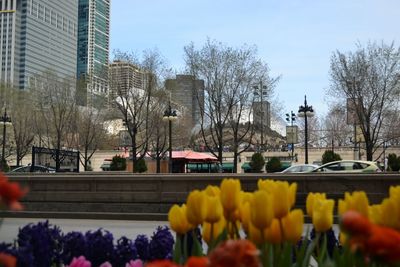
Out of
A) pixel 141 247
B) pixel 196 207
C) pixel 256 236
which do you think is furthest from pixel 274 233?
pixel 141 247

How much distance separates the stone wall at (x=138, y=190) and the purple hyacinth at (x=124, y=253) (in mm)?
12129

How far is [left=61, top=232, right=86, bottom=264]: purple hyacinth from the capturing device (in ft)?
8.69

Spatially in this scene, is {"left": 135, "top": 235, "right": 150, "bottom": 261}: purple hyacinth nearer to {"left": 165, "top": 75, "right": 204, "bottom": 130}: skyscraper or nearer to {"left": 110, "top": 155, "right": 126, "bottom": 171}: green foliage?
{"left": 110, "top": 155, "right": 126, "bottom": 171}: green foliage

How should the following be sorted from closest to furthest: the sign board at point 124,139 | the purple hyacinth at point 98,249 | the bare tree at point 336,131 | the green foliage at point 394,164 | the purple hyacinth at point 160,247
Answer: the purple hyacinth at point 98,249 → the purple hyacinth at point 160,247 → the green foliage at point 394,164 → the sign board at point 124,139 → the bare tree at point 336,131

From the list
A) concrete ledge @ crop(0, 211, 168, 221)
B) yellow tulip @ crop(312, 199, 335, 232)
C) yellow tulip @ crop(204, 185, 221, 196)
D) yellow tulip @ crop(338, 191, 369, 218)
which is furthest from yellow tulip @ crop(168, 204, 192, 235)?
concrete ledge @ crop(0, 211, 168, 221)

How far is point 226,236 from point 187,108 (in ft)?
173

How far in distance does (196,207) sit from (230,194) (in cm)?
16

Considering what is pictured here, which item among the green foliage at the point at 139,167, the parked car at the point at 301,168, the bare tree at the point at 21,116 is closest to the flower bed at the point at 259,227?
the parked car at the point at 301,168

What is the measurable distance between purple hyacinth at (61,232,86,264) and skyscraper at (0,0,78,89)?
51.9 meters

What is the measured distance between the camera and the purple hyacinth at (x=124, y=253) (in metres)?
2.68

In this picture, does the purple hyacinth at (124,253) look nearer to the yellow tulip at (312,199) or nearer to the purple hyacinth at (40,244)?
the purple hyacinth at (40,244)

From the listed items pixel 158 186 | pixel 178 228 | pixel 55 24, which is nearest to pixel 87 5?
pixel 55 24

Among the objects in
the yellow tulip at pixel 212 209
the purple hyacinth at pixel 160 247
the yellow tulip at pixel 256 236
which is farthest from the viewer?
the purple hyacinth at pixel 160 247

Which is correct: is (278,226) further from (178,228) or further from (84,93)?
(84,93)
